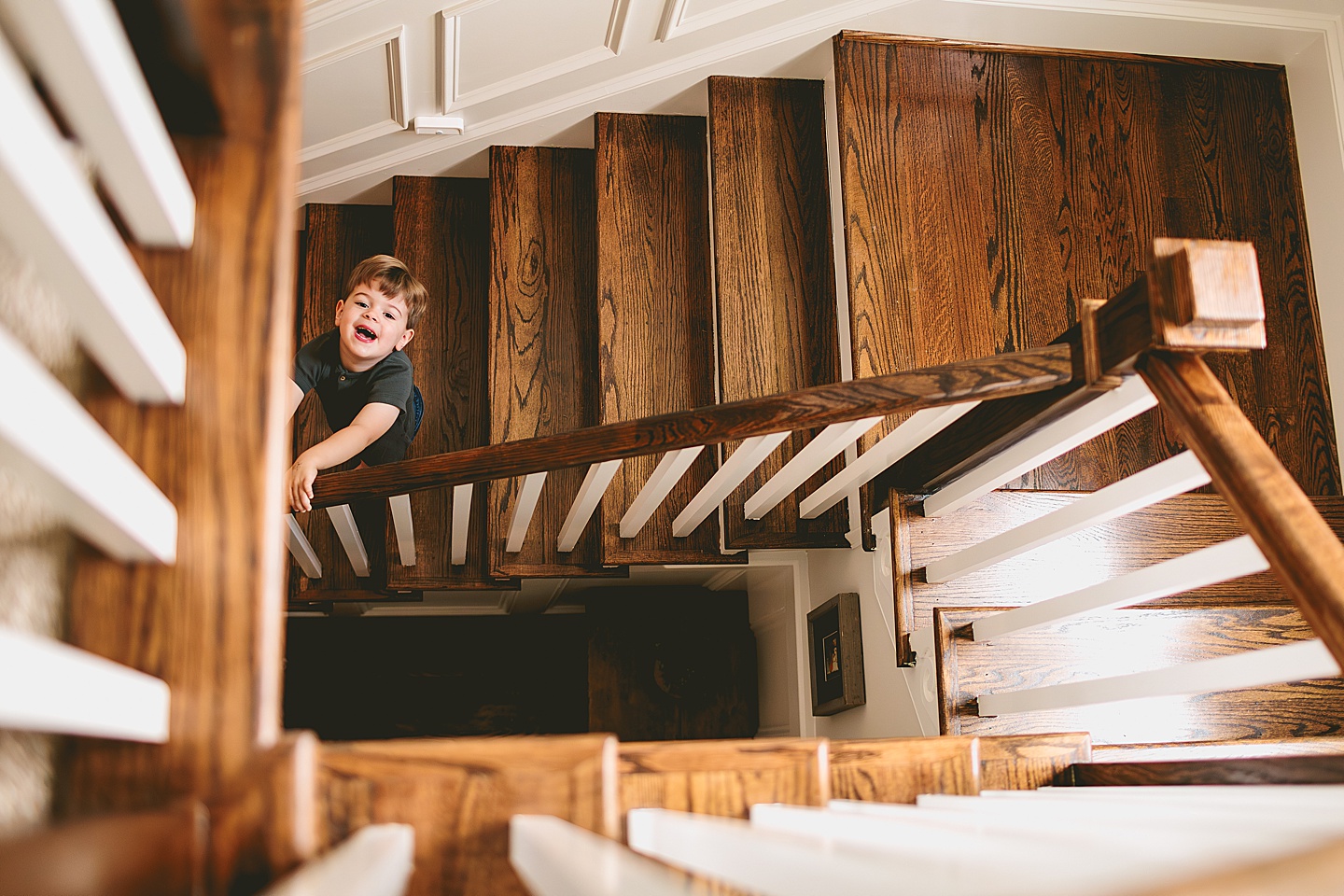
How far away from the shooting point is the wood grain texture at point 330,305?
335cm

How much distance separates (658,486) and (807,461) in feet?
1.19

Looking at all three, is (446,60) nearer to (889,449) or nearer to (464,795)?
(889,449)

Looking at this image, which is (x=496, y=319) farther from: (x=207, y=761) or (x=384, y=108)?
(x=207, y=761)

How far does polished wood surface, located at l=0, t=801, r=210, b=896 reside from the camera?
527mm

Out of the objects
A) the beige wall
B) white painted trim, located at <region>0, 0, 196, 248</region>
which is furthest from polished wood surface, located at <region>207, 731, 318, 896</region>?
white painted trim, located at <region>0, 0, 196, 248</region>

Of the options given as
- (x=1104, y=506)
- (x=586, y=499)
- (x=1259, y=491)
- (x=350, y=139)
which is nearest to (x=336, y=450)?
(x=586, y=499)

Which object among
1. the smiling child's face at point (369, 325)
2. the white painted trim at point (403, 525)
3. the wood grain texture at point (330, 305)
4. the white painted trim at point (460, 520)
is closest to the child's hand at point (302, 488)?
the white painted trim at point (403, 525)

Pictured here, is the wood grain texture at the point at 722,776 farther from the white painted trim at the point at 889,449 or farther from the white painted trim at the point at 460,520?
the white painted trim at the point at 460,520

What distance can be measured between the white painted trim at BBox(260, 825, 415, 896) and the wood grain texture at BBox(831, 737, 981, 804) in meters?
0.70

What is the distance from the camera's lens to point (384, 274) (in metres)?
3.12

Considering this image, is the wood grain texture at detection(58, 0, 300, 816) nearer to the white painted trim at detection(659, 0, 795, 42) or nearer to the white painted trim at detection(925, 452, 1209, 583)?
the white painted trim at detection(925, 452, 1209, 583)

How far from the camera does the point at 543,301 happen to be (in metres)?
3.47

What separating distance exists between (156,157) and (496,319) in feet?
9.01

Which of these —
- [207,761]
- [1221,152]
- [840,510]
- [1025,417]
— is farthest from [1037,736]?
[1221,152]
